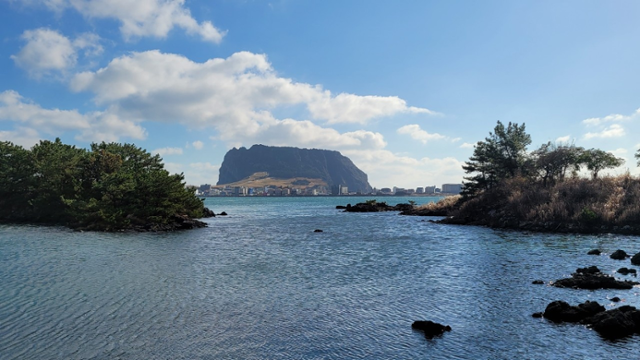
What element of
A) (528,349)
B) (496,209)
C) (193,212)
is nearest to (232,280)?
(528,349)

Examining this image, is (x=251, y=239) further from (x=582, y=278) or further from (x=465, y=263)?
(x=582, y=278)

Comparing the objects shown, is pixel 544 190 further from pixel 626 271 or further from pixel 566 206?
pixel 626 271

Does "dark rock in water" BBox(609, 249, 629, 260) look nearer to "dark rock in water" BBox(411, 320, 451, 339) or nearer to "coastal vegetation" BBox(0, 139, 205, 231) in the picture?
"dark rock in water" BBox(411, 320, 451, 339)

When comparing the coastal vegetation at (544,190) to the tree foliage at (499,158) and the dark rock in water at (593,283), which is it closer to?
the tree foliage at (499,158)

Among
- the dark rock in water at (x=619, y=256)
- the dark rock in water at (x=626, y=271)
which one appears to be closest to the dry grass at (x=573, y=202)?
the dark rock in water at (x=619, y=256)

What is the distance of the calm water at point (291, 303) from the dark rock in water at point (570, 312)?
0.67 meters

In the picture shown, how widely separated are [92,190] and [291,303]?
2378 inches

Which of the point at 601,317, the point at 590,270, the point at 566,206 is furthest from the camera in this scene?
the point at 566,206

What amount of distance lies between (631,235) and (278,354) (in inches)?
1949

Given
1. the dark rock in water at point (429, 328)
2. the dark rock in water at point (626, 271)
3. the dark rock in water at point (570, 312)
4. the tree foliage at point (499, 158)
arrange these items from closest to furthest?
the dark rock in water at point (429, 328) < the dark rock in water at point (570, 312) < the dark rock in water at point (626, 271) < the tree foliage at point (499, 158)

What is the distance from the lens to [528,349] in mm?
13055

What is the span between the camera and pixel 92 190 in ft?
216

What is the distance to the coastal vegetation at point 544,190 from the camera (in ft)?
166

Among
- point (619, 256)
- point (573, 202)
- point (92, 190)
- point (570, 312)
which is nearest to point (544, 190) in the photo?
point (573, 202)
